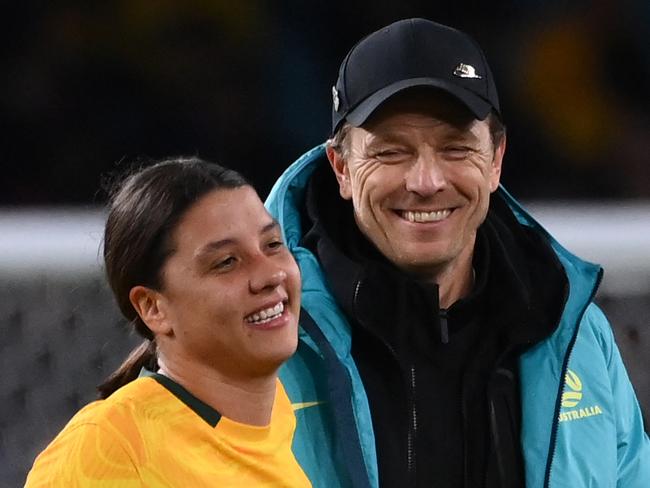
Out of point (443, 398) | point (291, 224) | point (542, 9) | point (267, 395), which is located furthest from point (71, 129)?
point (267, 395)

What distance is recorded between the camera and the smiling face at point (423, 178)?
2086mm

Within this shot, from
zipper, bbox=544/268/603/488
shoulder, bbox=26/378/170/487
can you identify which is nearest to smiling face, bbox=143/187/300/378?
shoulder, bbox=26/378/170/487

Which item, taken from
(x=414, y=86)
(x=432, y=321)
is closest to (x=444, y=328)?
(x=432, y=321)

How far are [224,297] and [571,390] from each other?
0.80 metres

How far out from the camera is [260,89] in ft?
12.5

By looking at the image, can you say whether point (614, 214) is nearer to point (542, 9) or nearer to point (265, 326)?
point (542, 9)

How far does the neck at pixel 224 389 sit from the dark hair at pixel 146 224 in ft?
0.23

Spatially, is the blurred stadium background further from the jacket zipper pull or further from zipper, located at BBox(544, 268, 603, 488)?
the jacket zipper pull

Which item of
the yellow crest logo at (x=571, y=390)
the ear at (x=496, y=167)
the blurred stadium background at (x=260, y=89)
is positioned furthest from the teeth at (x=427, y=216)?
the blurred stadium background at (x=260, y=89)

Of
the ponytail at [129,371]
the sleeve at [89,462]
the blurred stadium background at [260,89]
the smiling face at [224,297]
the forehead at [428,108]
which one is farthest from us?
the blurred stadium background at [260,89]

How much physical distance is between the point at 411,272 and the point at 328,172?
10.2 inches

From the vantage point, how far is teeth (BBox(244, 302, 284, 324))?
4.99 feet

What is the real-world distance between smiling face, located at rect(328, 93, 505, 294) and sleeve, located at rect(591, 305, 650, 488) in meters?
0.31

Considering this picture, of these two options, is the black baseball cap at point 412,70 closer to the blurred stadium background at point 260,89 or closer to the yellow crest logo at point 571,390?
the yellow crest logo at point 571,390
